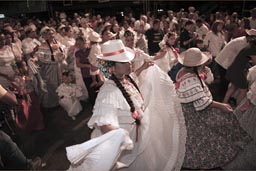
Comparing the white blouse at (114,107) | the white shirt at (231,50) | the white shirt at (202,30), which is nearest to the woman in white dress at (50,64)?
the white shirt at (231,50)

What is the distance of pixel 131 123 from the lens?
2654 mm

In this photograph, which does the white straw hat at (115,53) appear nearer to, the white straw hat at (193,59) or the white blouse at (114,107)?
the white blouse at (114,107)

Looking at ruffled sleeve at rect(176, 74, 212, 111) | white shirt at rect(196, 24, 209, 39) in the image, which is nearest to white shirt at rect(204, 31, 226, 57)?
white shirt at rect(196, 24, 209, 39)

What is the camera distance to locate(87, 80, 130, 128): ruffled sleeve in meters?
2.25

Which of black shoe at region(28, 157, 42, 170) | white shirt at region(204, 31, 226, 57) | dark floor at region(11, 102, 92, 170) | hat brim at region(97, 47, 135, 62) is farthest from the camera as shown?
white shirt at region(204, 31, 226, 57)

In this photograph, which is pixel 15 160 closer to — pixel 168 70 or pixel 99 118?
pixel 99 118

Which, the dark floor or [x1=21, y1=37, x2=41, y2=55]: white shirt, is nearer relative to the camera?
the dark floor

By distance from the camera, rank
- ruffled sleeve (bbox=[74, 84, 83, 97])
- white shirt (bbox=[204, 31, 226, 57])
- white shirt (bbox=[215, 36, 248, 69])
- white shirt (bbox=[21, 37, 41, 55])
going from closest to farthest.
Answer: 1. white shirt (bbox=[215, 36, 248, 69])
2. ruffled sleeve (bbox=[74, 84, 83, 97])
3. white shirt (bbox=[21, 37, 41, 55])
4. white shirt (bbox=[204, 31, 226, 57])

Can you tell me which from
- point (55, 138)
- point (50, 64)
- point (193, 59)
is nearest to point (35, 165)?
point (55, 138)

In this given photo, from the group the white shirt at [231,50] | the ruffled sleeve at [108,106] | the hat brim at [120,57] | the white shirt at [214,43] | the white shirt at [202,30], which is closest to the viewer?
the ruffled sleeve at [108,106]

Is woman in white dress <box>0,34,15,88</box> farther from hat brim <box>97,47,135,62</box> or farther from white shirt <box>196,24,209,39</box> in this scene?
white shirt <box>196,24,209,39</box>

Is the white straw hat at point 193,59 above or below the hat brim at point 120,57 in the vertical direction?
below

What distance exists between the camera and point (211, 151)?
10.7 feet

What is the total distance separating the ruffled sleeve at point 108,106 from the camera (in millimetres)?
2254
